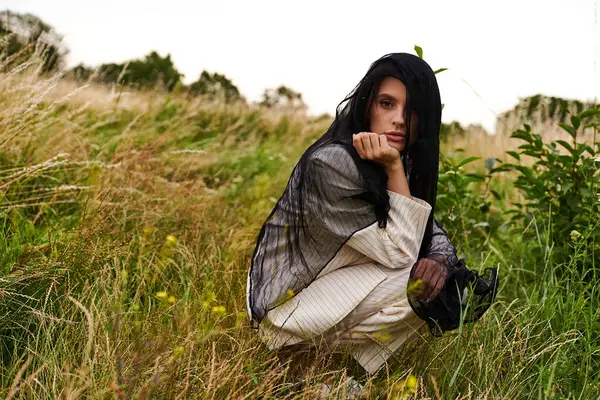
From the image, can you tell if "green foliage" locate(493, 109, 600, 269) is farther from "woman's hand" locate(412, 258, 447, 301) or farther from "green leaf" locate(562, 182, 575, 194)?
"woman's hand" locate(412, 258, 447, 301)

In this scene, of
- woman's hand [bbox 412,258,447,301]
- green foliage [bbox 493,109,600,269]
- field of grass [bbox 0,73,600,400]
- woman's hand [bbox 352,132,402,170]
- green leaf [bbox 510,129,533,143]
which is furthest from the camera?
green leaf [bbox 510,129,533,143]

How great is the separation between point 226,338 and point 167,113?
3.67 metres

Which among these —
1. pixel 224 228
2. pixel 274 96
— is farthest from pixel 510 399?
pixel 274 96

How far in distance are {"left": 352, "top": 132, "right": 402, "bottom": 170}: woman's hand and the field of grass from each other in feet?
2.19

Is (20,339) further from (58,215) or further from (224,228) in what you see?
(224,228)

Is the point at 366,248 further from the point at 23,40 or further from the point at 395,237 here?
the point at 23,40

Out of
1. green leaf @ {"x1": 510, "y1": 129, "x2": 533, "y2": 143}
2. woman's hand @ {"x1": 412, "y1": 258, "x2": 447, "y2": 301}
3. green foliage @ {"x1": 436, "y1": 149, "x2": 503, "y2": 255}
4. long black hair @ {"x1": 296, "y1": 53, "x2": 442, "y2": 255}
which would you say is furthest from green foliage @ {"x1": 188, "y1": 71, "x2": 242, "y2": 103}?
woman's hand @ {"x1": 412, "y1": 258, "x2": 447, "y2": 301}

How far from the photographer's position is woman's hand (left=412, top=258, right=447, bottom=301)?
198 cm

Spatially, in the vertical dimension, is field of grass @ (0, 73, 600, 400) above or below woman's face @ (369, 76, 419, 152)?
below

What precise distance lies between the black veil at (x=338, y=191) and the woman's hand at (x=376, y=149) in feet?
0.11

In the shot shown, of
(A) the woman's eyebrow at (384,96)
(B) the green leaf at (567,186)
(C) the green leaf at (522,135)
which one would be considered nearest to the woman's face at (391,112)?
(A) the woman's eyebrow at (384,96)

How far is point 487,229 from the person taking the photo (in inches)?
153

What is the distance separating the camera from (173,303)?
231cm

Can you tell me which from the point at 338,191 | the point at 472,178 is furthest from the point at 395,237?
the point at 472,178
